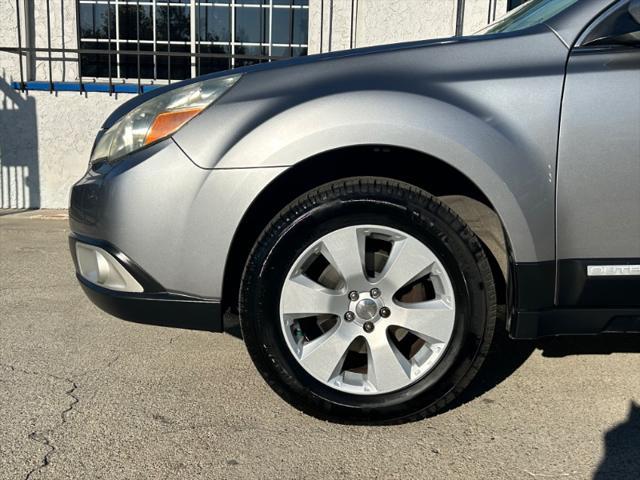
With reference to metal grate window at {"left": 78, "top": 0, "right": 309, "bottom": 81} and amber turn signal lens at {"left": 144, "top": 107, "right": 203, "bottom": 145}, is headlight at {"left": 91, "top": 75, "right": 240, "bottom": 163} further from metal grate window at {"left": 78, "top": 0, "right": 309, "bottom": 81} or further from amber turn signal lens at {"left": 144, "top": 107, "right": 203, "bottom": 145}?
metal grate window at {"left": 78, "top": 0, "right": 309, "bottom": 81}

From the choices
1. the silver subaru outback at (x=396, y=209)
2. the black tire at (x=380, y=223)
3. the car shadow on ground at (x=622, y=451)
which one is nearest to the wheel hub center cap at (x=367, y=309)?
the silver subaru outback at (x=396, y=209)

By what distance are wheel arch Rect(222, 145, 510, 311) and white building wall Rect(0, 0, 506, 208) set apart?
4.86 meters

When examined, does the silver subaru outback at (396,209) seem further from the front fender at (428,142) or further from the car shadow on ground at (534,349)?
the car shadow on ground at (534,349)

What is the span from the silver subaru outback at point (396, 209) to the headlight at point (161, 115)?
14mm

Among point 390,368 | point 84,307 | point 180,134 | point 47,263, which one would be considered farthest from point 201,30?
point 390,368

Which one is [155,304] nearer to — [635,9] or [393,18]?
[635,9]

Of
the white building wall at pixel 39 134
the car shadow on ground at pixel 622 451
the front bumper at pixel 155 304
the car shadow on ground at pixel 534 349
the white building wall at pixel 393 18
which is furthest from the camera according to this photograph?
the white building wall at pixel 393 18

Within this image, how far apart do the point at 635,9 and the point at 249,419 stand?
6.48ft

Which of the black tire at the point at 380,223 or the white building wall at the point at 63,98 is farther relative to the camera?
the white building wall at the point at 63,98

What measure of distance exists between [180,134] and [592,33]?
1470 mm

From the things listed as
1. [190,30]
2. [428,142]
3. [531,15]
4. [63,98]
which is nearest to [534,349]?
[428,142]

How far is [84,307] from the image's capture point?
3.76 m

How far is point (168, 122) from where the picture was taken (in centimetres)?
234

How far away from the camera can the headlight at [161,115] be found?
2.33 metres
